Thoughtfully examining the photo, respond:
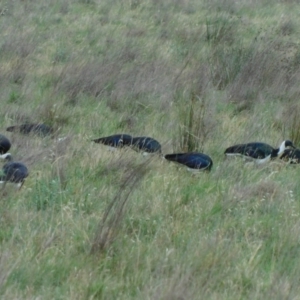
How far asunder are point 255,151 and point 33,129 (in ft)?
6.38

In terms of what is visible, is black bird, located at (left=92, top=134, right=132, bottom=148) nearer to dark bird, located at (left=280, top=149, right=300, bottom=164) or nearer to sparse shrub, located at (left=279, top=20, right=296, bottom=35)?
dark bird, located at (left=280, top=149, right=300, bottom=164)

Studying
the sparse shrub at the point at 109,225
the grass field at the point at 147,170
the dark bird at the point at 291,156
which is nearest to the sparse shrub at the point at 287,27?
the grass field at the point at 147,170

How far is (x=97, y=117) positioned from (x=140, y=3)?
7663 mm

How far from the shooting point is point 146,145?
680 cm

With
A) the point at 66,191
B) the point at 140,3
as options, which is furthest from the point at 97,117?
the point at 140,3

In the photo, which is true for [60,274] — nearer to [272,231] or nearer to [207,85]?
[272,231]

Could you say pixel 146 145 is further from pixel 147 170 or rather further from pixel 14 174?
pixel 14 174

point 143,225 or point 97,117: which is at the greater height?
point 143,225

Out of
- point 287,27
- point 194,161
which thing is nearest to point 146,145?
point 194,161

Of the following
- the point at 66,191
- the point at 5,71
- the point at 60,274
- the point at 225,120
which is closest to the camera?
the point at 60,274

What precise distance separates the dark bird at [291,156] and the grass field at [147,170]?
112 mm

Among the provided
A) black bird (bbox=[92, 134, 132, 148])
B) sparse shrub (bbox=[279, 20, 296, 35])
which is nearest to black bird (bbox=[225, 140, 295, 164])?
black bird (bbox=[92, 134, 132, 148])

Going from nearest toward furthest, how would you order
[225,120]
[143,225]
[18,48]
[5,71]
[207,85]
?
[143,225]
[225,120]
[207,85]
[5,71]
[18,48]

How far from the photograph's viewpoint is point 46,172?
6184 millimetres
